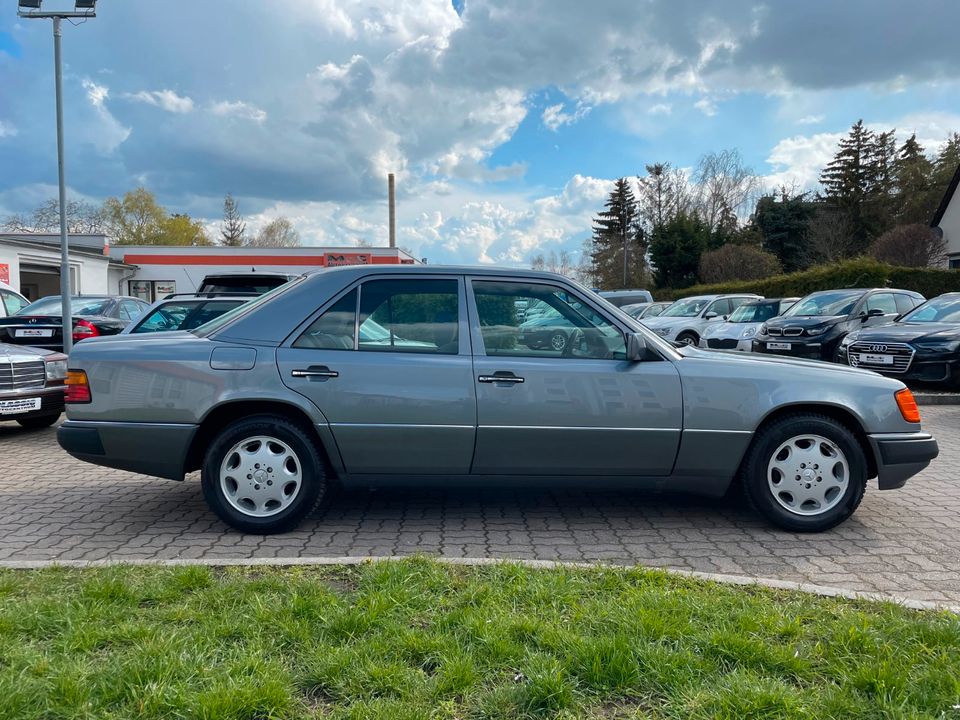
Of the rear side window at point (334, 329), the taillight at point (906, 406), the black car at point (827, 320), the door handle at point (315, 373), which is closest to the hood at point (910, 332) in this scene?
the black car at point (827, 320)

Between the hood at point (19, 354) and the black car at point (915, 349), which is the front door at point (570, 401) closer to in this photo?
the hood at point (19, 354)

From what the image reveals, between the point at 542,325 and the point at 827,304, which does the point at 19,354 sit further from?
the point at 827,304

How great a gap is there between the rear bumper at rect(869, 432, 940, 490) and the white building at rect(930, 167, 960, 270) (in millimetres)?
36613

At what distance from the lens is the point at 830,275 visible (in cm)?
2353

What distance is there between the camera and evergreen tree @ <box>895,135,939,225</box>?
144ft

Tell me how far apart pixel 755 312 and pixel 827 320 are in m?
3.42

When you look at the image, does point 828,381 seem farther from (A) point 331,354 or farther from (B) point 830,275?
(B) point 830,275

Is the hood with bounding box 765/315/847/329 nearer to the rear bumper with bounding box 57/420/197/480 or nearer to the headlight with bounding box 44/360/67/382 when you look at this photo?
the rear bumper with bounding box 57/420/197/480

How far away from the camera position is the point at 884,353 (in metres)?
10.2

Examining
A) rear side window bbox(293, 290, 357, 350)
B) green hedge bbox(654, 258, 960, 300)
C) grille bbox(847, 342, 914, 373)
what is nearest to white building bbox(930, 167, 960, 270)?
green hedge bbox(654, 258, 960, 300)

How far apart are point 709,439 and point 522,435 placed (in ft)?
3.80

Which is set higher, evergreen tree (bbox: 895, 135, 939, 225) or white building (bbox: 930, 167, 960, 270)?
evergreen tree (bbox: 895, 135, 939, 225)

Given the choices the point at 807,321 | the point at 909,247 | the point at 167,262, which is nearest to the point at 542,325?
the point at 807,321

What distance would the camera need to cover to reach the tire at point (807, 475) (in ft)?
13.9
